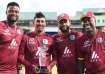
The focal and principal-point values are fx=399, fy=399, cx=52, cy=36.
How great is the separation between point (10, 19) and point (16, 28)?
25 cm

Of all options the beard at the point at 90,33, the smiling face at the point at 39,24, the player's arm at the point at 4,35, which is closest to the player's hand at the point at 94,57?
the beard at the point at 90,33

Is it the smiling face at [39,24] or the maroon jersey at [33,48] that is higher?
the smiling face at [39,24]

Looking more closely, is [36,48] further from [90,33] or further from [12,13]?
[90,33]

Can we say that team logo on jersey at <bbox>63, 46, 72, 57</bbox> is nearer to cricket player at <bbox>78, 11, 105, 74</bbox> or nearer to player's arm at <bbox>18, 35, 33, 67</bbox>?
cricket player at <bbox>78, 11, 105, 74</bbox>

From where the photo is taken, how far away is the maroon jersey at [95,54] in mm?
8070

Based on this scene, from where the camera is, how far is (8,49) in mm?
8477

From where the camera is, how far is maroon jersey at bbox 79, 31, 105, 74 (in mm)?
8070

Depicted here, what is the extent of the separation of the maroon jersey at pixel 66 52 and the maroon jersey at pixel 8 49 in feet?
2.79

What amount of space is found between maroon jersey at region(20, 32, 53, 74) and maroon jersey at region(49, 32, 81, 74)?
0.19 meters

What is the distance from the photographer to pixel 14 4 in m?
8.84

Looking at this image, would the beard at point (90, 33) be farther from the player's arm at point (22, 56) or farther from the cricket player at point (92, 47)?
the player's arm at point (22, 56)

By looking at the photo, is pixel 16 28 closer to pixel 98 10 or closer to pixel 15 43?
pixel 15 43

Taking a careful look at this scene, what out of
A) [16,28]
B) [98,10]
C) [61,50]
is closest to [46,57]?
[61,50]

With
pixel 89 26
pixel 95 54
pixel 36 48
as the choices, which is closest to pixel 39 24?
pixel 36 48
